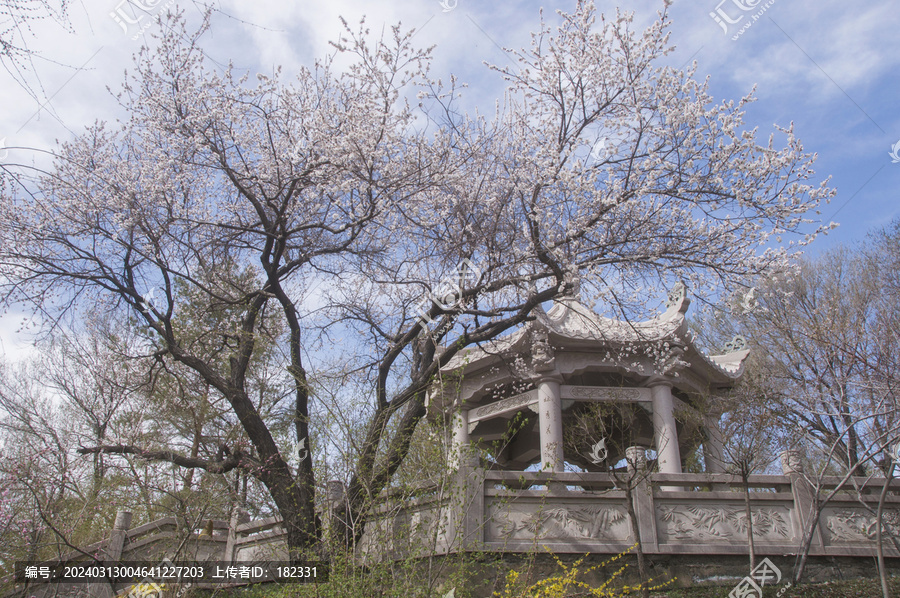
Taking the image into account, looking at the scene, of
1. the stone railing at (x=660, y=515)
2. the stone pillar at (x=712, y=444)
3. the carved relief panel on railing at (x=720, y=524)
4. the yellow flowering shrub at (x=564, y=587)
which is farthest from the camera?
the stone pillar at (x=712, y=444)

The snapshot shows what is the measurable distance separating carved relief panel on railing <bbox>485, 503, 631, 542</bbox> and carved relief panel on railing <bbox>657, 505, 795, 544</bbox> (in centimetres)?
52

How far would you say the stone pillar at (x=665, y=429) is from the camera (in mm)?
9289

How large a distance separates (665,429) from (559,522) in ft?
10.1

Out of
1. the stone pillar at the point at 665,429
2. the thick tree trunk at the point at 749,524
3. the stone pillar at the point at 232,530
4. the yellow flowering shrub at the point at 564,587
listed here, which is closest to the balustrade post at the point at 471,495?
the yellow flowering shrub at the point at 564,587

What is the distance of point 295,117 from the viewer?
8.12 metres

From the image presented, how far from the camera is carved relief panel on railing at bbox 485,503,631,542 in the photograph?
7.12m

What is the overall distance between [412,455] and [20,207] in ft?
20.4

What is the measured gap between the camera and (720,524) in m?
7.43

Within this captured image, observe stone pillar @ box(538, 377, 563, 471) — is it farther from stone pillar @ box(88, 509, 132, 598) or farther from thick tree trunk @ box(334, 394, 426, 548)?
stone pillar @ box(88, 509, 132, 598)

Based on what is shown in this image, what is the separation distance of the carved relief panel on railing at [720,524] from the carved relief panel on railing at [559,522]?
20.6 inches

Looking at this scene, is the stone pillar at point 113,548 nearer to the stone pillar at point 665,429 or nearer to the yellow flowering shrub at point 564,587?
the yellow flowering shrub at point 564,587

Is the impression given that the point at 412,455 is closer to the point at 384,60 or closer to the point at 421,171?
the point at 421,171

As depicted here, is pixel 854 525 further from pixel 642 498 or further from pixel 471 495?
pixel 471 495

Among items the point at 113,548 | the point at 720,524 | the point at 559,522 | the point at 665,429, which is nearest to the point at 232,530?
the point at 113,548
